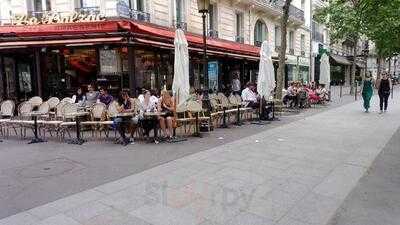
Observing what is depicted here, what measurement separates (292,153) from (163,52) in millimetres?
9349

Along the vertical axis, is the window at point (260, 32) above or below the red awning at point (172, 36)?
above

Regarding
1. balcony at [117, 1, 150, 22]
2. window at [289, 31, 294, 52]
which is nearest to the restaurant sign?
balcony at [117, 1, 150, 22]

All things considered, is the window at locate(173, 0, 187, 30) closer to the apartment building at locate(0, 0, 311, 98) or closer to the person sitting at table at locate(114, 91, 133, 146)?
the apartment building at locate(0, 0, 311, 98)

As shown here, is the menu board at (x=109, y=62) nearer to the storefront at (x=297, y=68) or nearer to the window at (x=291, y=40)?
the storefront at (x=297, y=68)

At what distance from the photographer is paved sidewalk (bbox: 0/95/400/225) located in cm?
470

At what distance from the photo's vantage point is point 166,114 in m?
9.71

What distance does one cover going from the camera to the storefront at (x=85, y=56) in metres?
12.9

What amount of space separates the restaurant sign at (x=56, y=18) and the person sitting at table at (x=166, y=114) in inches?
216

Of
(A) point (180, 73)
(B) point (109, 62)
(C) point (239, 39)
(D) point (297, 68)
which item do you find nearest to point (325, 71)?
(C) point (239, 39)

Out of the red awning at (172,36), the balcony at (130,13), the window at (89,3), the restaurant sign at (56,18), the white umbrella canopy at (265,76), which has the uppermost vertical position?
the window at (89,3)

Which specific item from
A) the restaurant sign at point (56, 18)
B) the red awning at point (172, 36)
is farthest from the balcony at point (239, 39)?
the restaurant sign at point (56, 18)

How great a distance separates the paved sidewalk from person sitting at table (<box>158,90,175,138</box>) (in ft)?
5.49

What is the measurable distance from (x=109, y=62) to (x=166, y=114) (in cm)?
571

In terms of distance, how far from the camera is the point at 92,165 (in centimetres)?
727
